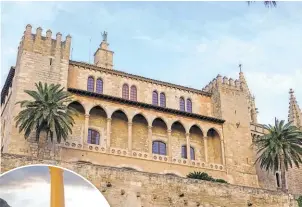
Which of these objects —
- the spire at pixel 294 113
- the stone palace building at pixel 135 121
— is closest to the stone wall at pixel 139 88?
the stone palace building at pixel 135 121

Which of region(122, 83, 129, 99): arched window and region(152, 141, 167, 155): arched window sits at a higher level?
region(122, 83, 129, 99): arched window

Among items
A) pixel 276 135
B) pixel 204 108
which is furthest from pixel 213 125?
pixel 276 135

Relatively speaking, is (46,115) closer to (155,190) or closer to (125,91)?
(155,190)

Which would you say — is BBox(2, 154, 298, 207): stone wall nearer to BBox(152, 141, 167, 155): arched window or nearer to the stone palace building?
the stone palace building

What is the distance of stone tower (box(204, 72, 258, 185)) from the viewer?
41938 mm

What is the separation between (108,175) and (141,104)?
14642 mm

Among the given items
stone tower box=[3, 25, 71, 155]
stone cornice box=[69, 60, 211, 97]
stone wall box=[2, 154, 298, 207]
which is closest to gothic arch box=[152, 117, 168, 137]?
stone cornice box=[69, 60, 211, 97]

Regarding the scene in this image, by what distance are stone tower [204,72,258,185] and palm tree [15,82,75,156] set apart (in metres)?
16.4

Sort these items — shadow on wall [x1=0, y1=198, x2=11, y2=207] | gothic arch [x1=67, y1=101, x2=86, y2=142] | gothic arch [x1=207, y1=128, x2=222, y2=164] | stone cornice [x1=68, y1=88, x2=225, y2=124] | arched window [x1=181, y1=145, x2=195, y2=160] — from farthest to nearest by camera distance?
gothic arch [x1=207, y1=128, x2=222, y2=164] < arched window [x1=181, y1=145, x2=195, y2=160] < stone cornice [x1=68, y1=88, x2=225, y2=124] < gothic arch [x1=67, y1=101, x2=86, y2=142] < shadow on wall [x1=0, y1=198, x2=11, y2=207]

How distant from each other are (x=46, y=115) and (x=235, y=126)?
19.9 metres

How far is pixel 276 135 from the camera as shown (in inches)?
1480

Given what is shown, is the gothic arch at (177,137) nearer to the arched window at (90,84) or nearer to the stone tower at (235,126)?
the stone tower at (235,126)

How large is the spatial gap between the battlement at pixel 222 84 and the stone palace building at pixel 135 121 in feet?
0.40

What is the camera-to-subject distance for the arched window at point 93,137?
3822cm
